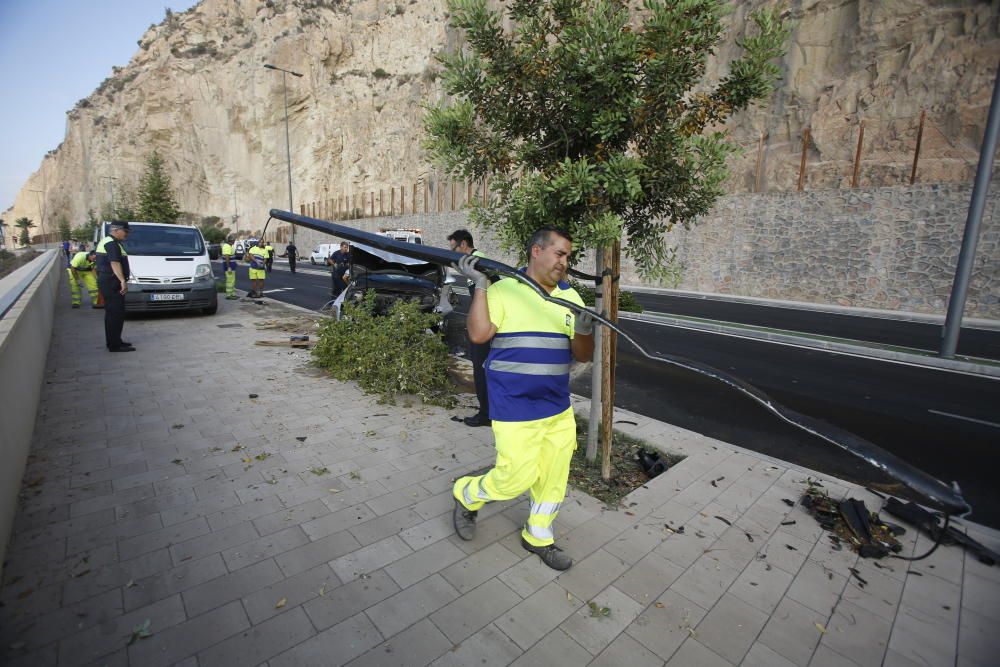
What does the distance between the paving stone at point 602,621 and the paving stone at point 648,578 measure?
0.19 feet

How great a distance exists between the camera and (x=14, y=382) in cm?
358

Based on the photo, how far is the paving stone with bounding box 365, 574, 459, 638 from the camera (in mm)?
2314

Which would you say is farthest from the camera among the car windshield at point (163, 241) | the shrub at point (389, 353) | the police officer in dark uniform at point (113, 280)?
the car windshield at point (163, 241)

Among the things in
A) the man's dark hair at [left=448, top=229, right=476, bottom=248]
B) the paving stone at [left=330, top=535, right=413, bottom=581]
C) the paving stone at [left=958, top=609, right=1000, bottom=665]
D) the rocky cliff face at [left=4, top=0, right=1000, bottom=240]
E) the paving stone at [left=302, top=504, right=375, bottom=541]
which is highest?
the rocky cliff face at [left=4, top=0, right=1000, bottom=240]

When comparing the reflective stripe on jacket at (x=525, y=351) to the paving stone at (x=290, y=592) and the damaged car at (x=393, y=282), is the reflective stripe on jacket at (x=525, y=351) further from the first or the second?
the damaged car at (x=393, y=282)

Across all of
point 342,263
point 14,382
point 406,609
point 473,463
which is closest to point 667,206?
point 473,463

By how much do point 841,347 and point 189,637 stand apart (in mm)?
11062

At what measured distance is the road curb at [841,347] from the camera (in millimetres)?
8305

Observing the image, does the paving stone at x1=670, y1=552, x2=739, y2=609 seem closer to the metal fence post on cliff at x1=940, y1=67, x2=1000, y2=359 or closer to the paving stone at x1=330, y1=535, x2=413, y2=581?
the paving stone at x1=330, y1=535, x2=413, y2=581

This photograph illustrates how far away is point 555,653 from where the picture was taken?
7.16 feet

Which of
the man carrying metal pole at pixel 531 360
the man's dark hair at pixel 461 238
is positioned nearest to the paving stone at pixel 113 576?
the man carrying metal pole at pixel 531 360

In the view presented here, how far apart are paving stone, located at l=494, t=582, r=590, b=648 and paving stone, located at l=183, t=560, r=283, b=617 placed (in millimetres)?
1255

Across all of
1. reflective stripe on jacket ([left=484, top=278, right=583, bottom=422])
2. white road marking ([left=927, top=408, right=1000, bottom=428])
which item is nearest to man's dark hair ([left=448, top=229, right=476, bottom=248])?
reflective stripe on jacket ([left=484, top=278, right=583, bottom=422])

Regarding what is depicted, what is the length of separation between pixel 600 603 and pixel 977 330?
1615cm
